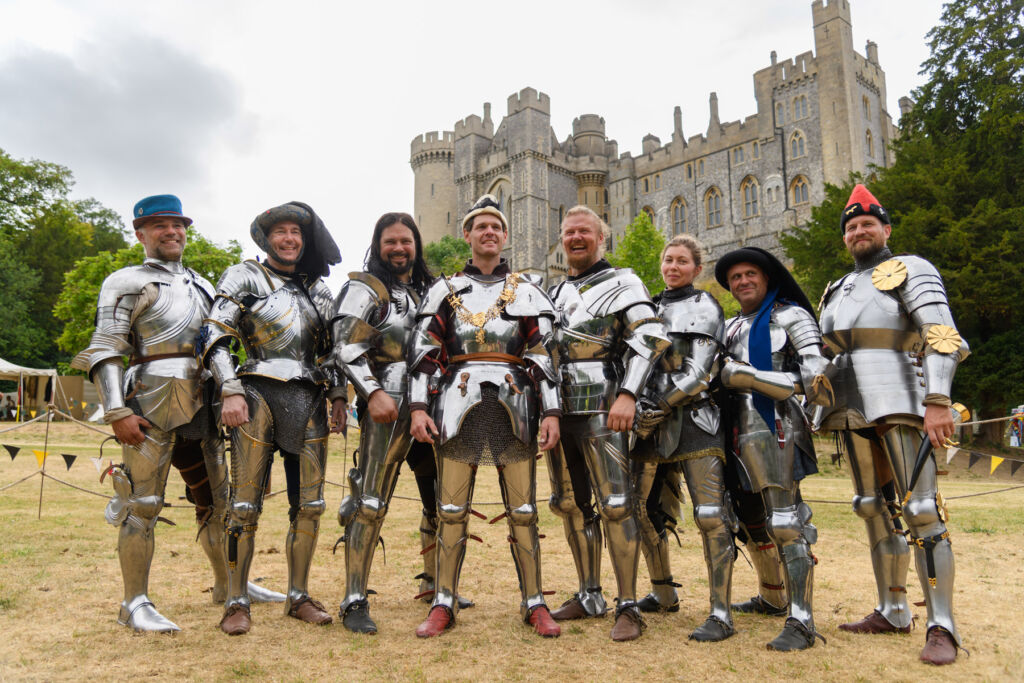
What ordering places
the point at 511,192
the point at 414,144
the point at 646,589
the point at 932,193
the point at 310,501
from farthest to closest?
the point at 414,144
the point at 511,192
the point at 932,193
the point at 646,589
the point at 310,501

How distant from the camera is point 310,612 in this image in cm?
429

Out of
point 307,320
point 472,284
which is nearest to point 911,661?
point 472,284

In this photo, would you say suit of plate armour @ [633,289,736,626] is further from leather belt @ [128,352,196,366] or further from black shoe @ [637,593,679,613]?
leather belt @ [128,352,196,366]

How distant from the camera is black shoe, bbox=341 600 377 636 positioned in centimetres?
407

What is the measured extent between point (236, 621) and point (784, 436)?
11.3ft

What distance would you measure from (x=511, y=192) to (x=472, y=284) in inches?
2313

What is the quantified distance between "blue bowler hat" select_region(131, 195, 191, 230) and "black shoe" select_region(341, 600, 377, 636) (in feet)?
9.22

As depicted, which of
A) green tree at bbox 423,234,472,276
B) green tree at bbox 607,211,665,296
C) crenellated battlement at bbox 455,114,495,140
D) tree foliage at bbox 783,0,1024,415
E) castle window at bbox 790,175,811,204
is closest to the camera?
tree foliage at bbox 783,0,1024,415

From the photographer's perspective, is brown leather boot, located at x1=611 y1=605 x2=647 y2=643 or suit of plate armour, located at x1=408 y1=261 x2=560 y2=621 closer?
brown leather boot, located at x1=611 y1=605 x2=647 y2=643

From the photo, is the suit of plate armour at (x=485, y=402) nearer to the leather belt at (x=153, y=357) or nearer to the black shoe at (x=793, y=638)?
the black shoe at (x=793, y=638)

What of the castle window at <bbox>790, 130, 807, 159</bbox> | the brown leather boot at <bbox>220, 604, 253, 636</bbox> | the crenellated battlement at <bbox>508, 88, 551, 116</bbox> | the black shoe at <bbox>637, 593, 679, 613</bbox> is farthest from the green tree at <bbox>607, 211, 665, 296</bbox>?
the crenellated battlement at <bbox>508, 88, 551, 116</bbox>

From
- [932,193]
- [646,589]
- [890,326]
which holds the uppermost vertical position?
[932,193]

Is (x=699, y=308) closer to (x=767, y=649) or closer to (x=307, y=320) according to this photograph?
(x=767, y=649)

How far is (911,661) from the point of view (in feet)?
11.7
